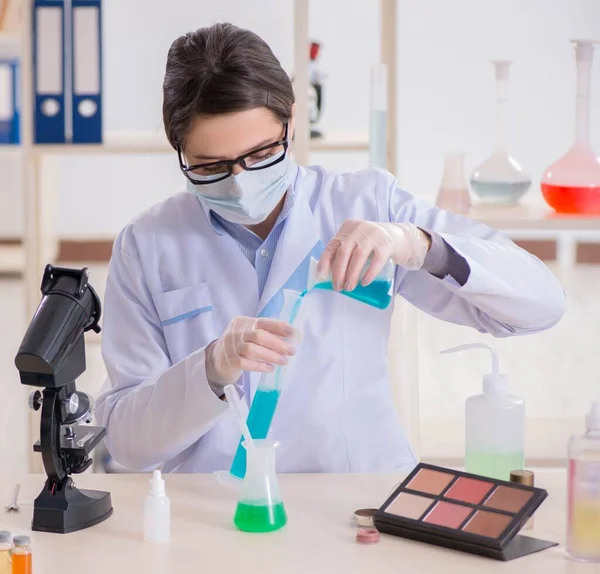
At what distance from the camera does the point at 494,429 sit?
137 cm

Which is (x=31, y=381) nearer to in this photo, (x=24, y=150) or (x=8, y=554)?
(x=8, y=554)

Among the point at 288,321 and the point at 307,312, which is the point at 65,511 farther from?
the point at 307,312

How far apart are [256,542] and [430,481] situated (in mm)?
241

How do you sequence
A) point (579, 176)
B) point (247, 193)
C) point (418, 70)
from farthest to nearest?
point (418, 70) < point (579, 176) < point (247, 193)

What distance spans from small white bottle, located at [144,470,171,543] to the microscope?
9 cm

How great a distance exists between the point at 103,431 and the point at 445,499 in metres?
0.46

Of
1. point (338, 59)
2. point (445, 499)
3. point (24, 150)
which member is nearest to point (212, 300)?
point (445, 499)

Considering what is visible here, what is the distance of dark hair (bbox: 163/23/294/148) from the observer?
4.73 feet

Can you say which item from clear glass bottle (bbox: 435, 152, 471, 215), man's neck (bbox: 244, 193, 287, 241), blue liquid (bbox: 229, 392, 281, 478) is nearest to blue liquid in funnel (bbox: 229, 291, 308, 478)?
blue liquid (bbox: 229, 392, 281, 478)

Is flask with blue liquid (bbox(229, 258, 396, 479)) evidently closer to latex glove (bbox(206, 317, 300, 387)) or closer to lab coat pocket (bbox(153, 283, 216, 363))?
latex glove (bbox(206, 317, 300, 387))

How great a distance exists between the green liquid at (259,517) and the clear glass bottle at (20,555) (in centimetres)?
26

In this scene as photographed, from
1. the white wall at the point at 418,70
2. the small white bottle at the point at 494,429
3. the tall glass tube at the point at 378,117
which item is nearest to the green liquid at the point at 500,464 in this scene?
the small white bottle at the point at 494,429

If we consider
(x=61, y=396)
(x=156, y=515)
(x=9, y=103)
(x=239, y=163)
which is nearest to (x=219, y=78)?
(x=239, y=163)

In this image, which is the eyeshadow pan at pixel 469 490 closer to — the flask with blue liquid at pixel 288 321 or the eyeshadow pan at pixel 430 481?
the eyeshadow pan at pixel 430 481
